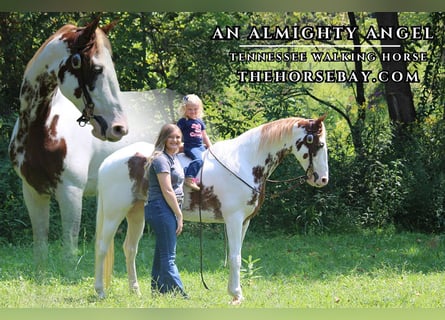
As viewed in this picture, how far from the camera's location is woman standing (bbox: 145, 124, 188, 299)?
630 centimetres

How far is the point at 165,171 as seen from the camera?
6273 millimetres

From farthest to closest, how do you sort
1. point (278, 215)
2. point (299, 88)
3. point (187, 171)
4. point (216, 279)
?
point (278, 215) < point (299, 88) < point (216, 279) < point (187, 171)

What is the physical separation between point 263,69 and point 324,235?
188 cm

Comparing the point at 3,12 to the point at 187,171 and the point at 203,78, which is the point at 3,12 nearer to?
the point at 203,78

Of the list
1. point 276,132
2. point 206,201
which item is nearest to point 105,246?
point 206,201

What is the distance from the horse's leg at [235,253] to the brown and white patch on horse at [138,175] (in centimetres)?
64

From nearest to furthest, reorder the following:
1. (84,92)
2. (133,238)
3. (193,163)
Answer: (84,92)
(193,163)
(133,238)

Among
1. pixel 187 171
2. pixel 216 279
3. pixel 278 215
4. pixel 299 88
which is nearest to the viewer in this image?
pixel 187 171

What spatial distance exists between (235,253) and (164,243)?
501mm

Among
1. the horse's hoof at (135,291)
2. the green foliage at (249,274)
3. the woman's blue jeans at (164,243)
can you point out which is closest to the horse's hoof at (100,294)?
the horse's hoof at (135,291)

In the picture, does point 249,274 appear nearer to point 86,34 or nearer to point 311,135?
point 311,135

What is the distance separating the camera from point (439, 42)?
8.14 m

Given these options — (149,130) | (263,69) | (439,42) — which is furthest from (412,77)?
(149,130)

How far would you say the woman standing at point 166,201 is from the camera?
6.30m
